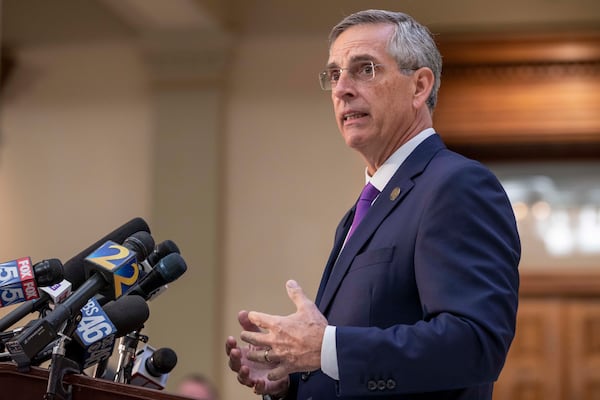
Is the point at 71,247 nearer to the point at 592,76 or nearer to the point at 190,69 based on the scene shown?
the point at 190,69

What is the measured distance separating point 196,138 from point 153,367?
14.7 feet

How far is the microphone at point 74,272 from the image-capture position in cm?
223

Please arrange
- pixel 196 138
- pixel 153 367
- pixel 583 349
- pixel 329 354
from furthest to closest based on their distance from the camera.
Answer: pixel 196 138
pixel 583 349
pixel 153 367
pixel 329 354

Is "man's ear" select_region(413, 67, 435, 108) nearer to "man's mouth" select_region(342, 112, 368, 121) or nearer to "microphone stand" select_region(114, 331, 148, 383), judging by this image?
"man's mouth" select_region(342, 112, 368, 121)

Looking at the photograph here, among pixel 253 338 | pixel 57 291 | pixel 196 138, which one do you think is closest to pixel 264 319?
pixel 253 338

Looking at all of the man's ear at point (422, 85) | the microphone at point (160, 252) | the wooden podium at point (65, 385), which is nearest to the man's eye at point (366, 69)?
the man's ear at point (422, 85)

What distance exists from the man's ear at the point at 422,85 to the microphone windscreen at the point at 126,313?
77 cm

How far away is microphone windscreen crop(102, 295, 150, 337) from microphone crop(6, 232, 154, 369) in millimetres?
24

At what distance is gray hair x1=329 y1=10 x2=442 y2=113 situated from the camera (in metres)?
2.61

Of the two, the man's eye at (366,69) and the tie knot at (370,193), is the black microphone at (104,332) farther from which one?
the man's eye at (366,69)

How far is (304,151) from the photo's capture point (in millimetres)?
6883

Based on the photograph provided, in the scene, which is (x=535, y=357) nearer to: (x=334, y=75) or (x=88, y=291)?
(x=334, y=75)

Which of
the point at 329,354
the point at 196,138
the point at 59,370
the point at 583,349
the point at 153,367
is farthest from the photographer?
the point at 196,138

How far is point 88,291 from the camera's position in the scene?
82.5 inches
